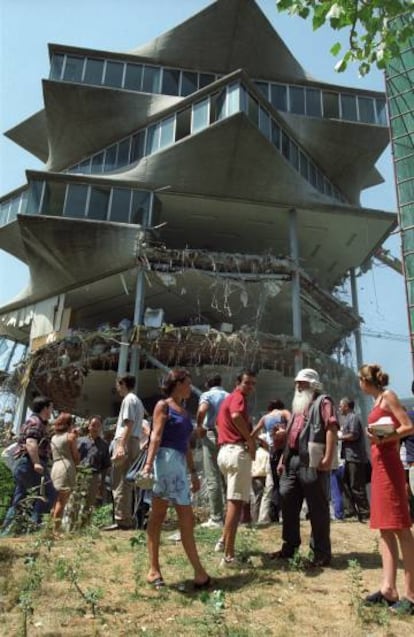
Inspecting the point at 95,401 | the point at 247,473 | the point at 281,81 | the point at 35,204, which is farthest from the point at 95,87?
the point at 247,473

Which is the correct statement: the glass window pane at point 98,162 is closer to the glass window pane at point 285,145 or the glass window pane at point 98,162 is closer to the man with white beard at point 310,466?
the glass window pane at point 285,145

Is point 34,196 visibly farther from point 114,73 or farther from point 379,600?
point 379,600

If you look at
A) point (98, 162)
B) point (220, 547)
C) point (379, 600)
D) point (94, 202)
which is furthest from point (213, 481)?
point (98, 162)

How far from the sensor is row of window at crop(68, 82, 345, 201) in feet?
68.1

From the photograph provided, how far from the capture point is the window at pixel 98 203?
2148 cm

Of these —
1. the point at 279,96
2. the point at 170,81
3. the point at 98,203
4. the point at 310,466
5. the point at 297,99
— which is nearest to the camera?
Result: the point at 310,466

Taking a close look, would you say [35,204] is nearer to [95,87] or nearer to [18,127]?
[95,87]

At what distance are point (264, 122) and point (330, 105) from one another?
20.8 feet

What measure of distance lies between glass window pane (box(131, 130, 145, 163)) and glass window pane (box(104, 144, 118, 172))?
39.0 inches

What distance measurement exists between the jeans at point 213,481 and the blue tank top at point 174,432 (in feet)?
7.46

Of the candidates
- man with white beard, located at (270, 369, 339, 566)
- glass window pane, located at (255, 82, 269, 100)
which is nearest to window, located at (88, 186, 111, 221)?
glass window pane, located at (255, 82, 269, 100)

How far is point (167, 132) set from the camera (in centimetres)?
2253

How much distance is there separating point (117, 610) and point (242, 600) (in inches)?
35.4

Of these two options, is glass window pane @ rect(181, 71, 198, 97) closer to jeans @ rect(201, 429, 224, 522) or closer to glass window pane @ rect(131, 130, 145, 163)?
glass window pane @ rect(131, 130, 145, 163)
